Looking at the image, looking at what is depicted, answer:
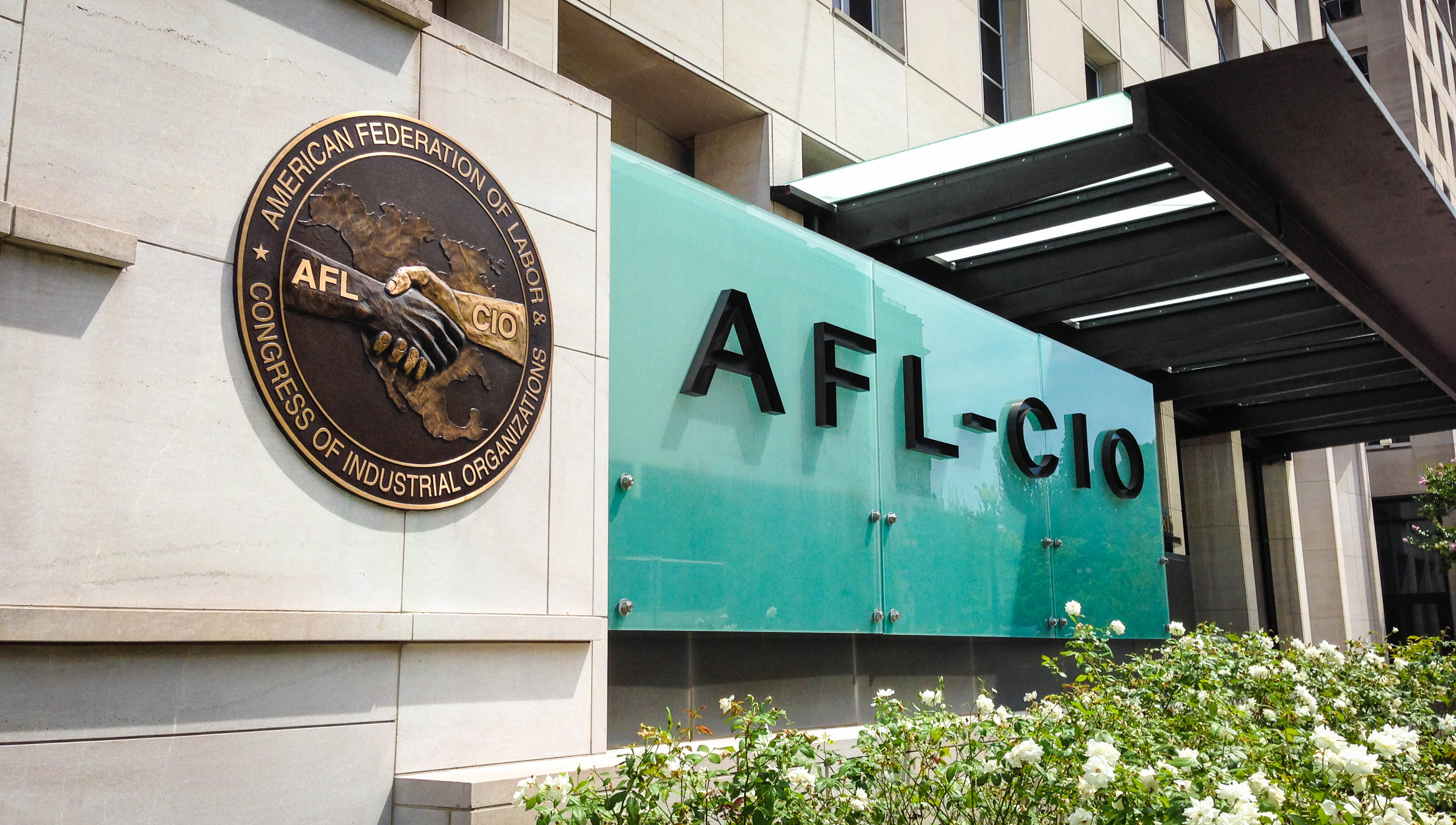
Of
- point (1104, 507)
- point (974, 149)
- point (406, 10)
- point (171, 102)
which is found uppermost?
point (974, 149)

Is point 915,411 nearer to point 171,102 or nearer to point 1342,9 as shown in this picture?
point 171,102

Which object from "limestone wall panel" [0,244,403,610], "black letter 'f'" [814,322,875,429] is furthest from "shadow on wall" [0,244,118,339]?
"black letter 'f'" [814,322,875,429]

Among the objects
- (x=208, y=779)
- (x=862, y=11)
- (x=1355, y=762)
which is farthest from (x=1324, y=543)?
(x=208, y=779)

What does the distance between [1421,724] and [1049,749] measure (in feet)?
17.0

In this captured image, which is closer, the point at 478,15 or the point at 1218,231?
the point at 478,15

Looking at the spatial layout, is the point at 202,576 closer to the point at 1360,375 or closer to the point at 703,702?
the point at 703,702

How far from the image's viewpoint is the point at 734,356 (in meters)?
6.85

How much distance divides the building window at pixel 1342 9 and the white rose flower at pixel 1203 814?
37.4 meters

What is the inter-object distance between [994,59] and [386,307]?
404 inches

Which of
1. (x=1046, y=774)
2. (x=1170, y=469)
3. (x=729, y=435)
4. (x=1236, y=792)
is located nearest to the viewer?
(x=1236, y=792)

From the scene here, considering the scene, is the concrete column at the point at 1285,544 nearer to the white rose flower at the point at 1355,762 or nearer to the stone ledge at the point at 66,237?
the white rose flower at the point at 1355,762

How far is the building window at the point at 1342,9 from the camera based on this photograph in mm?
34697

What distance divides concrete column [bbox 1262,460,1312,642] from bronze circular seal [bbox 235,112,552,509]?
17660mm

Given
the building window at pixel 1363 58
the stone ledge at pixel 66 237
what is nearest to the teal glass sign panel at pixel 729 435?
the stone ledge at pixel 66 237
